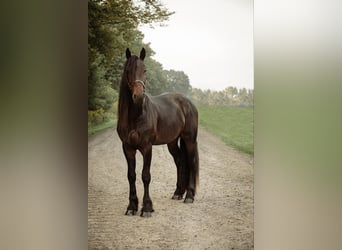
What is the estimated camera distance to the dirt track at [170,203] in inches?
76.6

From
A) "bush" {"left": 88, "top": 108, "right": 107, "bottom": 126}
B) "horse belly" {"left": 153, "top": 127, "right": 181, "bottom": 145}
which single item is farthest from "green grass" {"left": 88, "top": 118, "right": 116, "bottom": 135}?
"horse belly" {"left": 153, "top": 127, "right": 181, "bottom": 145}

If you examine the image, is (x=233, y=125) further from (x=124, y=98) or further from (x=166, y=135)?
(x=124, y=98)

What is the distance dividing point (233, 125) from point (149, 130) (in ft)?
1.35

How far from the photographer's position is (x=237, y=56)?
1949 mm

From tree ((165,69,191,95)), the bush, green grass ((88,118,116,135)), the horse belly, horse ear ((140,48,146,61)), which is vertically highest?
horse ear ((140,48,146,61))

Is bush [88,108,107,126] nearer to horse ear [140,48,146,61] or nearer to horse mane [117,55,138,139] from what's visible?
horse mane [117,55,138,139]

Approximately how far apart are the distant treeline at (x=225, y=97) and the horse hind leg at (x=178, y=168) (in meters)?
0.25

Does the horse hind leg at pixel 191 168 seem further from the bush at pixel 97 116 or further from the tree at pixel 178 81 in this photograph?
the bush at pixel 97 116

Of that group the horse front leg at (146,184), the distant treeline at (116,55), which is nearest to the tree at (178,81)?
the distant treeline at (116,55)

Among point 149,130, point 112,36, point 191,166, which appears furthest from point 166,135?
point 112,36

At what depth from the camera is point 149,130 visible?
6.63ft

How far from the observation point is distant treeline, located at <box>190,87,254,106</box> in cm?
193
